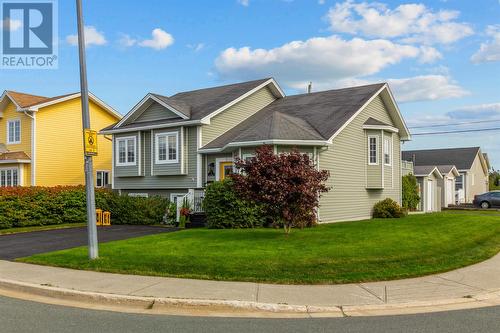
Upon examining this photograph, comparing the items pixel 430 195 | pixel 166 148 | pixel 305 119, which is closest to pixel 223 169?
pixel 166 148

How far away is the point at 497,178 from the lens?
226ft

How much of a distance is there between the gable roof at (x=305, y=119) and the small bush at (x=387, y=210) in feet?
13.1

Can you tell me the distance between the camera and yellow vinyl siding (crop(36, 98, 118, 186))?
100ft

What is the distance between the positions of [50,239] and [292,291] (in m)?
10.9

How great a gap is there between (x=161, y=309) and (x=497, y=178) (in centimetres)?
→ 7164

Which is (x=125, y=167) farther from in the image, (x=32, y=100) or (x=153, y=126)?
(x=32, y=100)

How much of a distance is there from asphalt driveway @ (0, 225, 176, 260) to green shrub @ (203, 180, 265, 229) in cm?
245

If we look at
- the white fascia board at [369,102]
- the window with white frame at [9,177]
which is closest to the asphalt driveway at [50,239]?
the white fascia board at [369,102]

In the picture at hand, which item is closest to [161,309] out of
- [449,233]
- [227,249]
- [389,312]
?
[389,312]

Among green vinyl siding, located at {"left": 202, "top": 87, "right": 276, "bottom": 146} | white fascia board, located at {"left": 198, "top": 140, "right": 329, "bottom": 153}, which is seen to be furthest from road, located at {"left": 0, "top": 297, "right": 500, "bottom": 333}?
green vinyl siding, located at {"left": 202, "top": 87, "right": 276, "bottom": 146}

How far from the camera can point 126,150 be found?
1003 inches

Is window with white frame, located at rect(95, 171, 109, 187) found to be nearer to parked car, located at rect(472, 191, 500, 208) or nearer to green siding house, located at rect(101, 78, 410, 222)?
green siding house, located at rect(101, 78, 410, 222)

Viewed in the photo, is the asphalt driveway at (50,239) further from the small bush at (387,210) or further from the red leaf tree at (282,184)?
the small bush at (387,210)

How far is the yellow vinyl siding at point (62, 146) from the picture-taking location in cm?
3058
